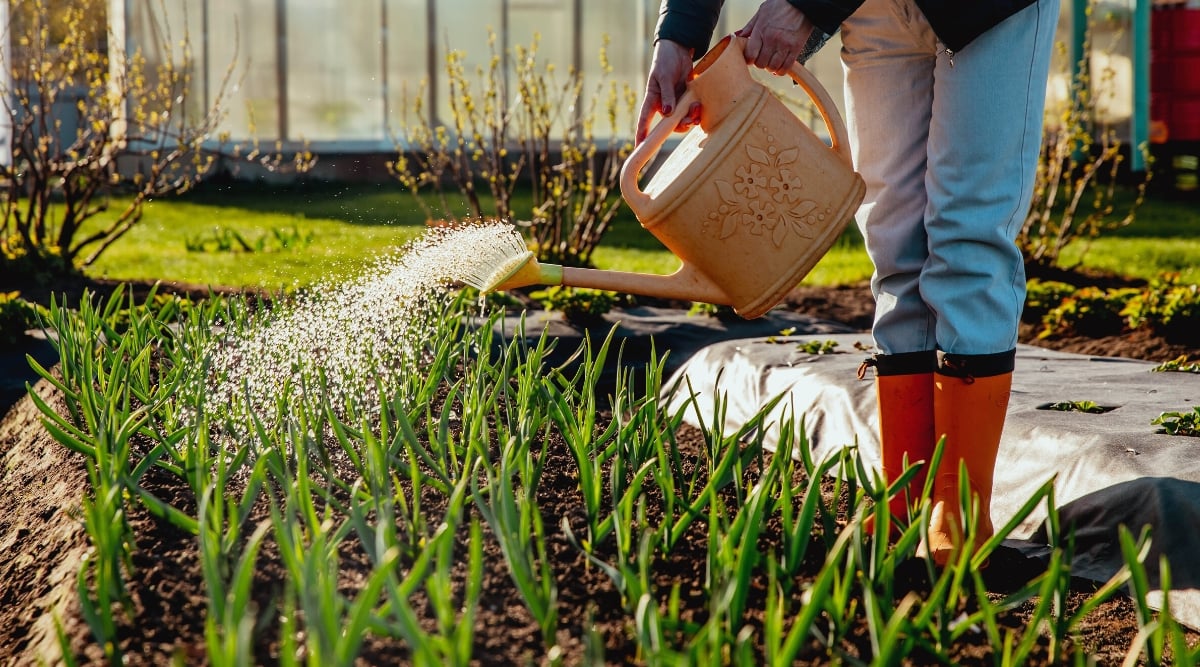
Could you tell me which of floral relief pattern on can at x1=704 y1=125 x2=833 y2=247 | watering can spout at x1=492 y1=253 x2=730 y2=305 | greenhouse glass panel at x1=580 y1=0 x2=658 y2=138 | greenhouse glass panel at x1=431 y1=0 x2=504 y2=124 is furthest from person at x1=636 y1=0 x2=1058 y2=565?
greenhouse glass panel at x1=431 y1=0 x2=504 y2=124

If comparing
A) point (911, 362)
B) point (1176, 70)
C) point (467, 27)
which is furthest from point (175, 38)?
point (911, 362)

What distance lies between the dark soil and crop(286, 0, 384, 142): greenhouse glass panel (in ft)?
24.0

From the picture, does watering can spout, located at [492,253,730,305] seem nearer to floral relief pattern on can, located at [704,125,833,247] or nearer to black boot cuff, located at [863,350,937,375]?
floral relief pattern on can, located at [704,125,833,247]

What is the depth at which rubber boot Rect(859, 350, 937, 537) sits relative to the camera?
2.02m

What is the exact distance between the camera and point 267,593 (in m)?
1.49

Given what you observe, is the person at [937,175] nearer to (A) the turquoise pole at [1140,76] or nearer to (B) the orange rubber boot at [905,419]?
(B) the orange rubber boot at [905,419]

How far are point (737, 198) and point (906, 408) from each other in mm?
465

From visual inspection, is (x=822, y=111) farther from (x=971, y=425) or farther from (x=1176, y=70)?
(x=1176, y=70)

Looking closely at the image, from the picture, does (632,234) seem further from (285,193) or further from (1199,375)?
(1199,375)

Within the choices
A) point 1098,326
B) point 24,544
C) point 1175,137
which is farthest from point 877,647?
point 1175,137

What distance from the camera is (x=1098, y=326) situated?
401 centimetres

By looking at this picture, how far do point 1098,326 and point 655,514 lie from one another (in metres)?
2.61

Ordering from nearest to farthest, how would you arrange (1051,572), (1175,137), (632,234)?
(1051,572), (632,234), (1175,137)

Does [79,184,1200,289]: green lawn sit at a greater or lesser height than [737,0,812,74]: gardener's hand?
lesser
